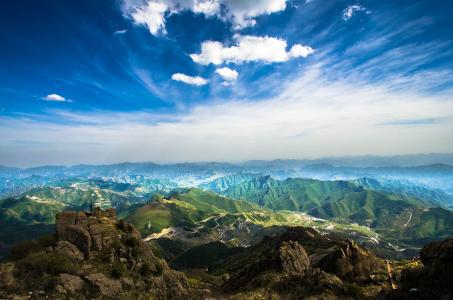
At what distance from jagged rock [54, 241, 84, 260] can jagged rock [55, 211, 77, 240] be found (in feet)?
12.1

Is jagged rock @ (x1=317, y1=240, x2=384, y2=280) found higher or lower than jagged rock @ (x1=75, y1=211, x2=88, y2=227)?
lower

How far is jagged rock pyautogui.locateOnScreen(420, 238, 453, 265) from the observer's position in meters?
46.3

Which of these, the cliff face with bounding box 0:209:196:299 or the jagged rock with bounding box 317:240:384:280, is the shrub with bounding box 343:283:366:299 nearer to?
the jagged rock with bounding box 317:240:384:280

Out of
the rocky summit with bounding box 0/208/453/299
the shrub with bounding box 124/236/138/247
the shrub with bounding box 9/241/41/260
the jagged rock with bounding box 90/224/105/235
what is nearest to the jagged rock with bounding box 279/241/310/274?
the rocky summit with bounding box 0/208/453/299

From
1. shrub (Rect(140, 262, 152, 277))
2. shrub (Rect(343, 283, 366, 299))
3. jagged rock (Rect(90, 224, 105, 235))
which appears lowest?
shrub (Rect(343, 283, 366, 299))

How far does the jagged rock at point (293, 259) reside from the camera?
236 ft

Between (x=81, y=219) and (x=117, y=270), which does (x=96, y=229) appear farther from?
(x=117, y=270)

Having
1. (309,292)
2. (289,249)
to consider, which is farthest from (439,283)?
(289,249)

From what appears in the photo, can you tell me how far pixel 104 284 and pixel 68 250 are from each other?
34.5ft

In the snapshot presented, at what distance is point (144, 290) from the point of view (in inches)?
2068

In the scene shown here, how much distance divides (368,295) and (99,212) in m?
64.2

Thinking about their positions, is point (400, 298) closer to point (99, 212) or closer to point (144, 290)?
point (144, 290)

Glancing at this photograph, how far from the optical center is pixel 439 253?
4922 centimetres

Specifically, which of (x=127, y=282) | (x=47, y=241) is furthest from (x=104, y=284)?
(x=47, y=241)
